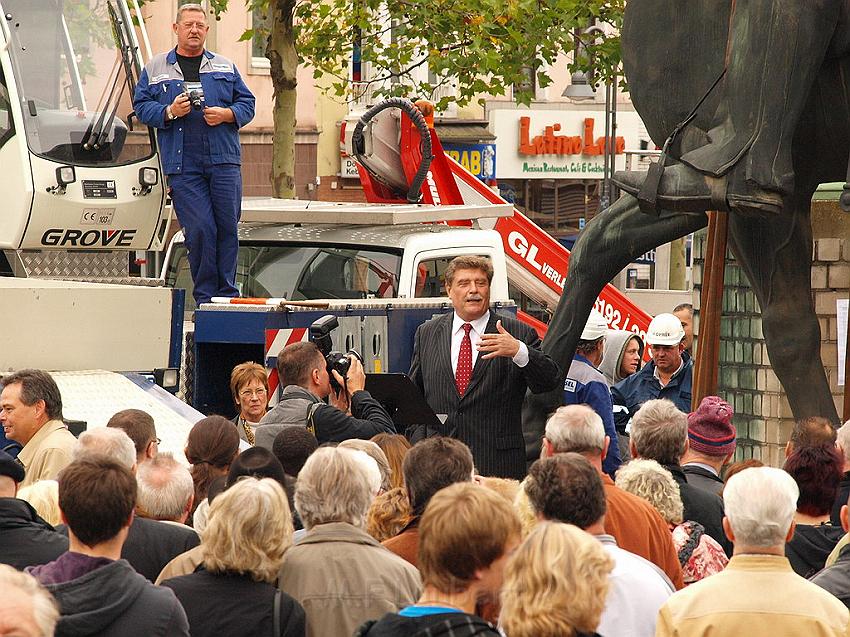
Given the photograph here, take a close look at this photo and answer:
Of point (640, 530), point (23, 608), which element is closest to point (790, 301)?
point (640, 530)

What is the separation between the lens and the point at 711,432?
7566 millimetres

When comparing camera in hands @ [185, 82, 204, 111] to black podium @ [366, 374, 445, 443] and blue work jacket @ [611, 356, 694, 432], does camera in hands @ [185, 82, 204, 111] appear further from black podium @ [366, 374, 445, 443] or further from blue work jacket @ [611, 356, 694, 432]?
black podium @ [366, 374, 445, 443]

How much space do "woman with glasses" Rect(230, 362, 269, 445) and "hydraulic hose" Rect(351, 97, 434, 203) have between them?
4228mm

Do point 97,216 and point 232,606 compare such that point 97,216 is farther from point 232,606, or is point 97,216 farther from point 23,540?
point 232,606

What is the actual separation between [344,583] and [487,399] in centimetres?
356

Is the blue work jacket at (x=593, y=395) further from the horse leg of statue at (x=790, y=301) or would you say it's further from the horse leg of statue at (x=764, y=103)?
the horse leg of statue at (x=764, y=103)

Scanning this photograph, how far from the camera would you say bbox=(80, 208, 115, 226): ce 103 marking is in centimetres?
1216

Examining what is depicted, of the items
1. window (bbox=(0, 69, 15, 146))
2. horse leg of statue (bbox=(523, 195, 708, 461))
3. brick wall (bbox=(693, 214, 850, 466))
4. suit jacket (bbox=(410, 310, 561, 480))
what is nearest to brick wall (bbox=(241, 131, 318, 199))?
window (bbox=(0, 69, 15, 146))

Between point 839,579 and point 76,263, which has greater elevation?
point 76,263

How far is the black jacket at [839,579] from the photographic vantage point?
5.56 m

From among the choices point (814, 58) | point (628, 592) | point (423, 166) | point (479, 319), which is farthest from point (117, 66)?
point (628, 592)

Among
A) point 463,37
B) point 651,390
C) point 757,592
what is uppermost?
point 463,37

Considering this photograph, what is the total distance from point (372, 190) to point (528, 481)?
9.78 metres

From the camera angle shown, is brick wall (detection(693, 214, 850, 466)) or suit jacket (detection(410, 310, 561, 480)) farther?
brick wall (detection(693, 214, 850, 466))
